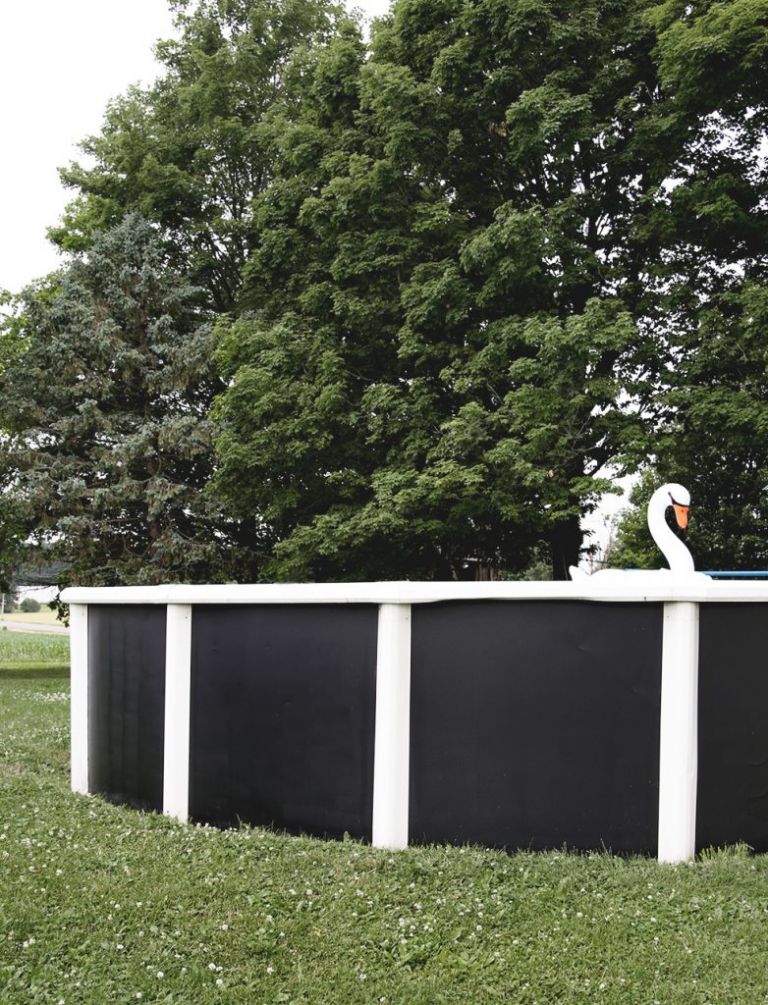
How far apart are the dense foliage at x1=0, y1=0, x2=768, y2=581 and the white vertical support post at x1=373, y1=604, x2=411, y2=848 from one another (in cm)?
903

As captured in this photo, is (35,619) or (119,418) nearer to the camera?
(119,418)

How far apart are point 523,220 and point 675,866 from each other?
458 inches

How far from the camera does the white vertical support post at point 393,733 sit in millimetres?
5504

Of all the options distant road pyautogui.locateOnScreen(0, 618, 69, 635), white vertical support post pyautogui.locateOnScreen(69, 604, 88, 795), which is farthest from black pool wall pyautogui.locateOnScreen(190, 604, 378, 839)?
distant road pyautogui.locateOnScreen(0, 618, 69, 635)

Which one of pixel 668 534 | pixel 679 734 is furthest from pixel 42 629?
pixel 679 734

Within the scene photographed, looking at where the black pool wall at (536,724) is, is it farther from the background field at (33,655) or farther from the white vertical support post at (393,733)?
the background field at (33,655)

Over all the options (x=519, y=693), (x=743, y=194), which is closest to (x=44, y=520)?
(x=743, y=194)

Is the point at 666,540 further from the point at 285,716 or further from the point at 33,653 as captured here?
the point at 33,653

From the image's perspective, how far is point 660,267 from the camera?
52.7 ft

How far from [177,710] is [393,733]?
1.66 metres

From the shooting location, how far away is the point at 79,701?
750 centimetres

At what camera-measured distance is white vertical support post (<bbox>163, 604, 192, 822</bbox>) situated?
6309 mm

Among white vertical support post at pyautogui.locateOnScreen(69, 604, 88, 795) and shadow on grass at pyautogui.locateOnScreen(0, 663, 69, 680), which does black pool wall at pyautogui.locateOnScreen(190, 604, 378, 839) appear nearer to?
white vertical support post at pyautogui.locateOnScreen(69, 604, 88, 795)

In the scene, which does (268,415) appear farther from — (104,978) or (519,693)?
(104,978)
